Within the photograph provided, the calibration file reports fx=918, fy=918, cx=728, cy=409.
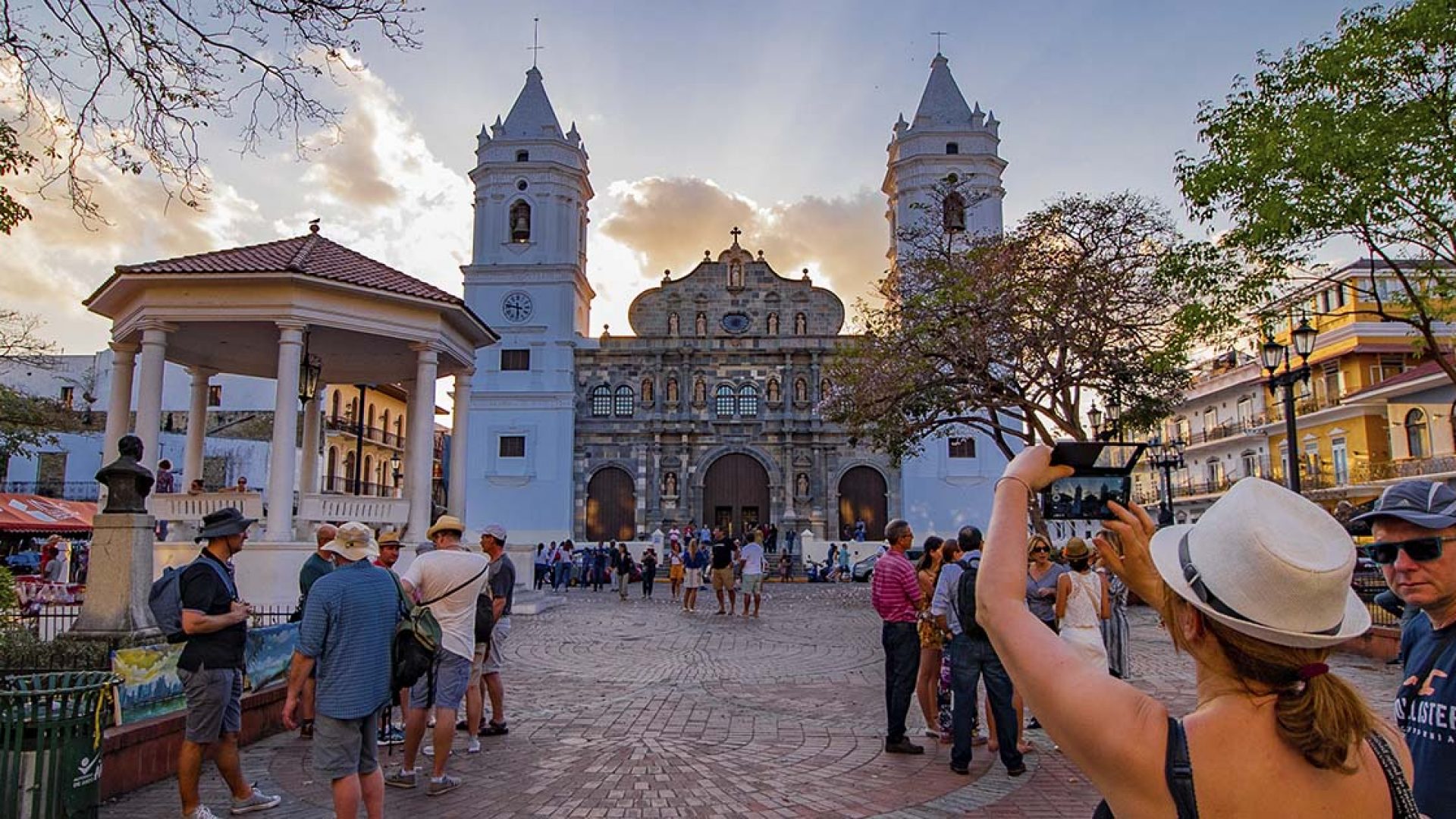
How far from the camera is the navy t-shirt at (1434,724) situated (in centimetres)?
257

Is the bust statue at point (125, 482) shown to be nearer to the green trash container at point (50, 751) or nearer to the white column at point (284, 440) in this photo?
the green trash container at point (50, 751)

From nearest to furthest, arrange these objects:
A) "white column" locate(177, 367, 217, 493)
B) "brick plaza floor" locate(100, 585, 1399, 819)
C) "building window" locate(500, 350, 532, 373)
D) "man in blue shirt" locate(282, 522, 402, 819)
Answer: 1. "man in blue shirt" locate(282, 522, 402, 819)
2. "brick plaza floor" locate(100, 585, 1399, 819)
3. "white column" locate(177, 367, 217, 493)
4. "building window" locate(500, 350, 532, 373)

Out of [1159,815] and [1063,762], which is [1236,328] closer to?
[1063,762]

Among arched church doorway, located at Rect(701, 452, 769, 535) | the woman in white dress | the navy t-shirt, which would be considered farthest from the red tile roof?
arched church doorway, located at Rect(701, 452, 769, 535)

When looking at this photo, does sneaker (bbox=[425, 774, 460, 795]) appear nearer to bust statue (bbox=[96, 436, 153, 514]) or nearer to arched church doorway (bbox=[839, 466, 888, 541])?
bust statue (bbox=[96, 436, 153, 514])

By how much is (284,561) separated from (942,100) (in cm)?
3470

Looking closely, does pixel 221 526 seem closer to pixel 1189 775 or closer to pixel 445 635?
pixel 445 635

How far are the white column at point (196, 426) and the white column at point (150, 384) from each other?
1.65 meters

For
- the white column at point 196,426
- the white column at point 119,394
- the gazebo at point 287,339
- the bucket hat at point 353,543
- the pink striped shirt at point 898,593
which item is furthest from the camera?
the white column at point 196,426

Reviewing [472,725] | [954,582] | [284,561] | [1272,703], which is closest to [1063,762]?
[954,582]

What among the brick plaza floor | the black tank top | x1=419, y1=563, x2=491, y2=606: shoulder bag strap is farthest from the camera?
x1=419, y1=563, x2=491, y2=606: shoulder bag strap

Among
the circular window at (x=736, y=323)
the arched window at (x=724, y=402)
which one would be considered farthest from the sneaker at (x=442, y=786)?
the circular window at (x=736, y=323)

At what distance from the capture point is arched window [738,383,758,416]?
40.5m

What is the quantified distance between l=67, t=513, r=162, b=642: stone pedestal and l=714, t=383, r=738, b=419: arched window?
110 ft
